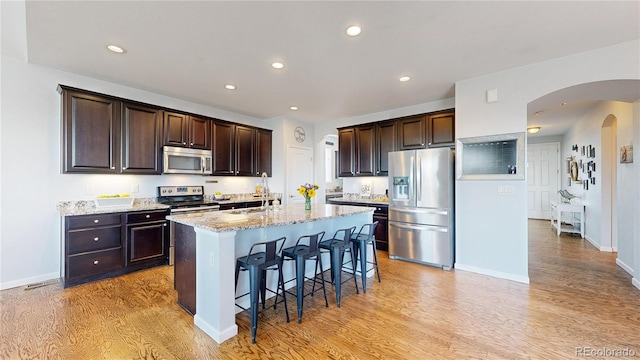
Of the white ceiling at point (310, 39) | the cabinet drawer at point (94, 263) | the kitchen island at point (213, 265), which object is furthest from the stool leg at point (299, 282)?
the cabinet drawer at point (94, 263)

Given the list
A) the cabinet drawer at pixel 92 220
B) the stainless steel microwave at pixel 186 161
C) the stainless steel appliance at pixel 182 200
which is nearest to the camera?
the cabinet drawer at pixel 92 220

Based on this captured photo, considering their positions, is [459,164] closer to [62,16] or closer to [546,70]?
[546,70]

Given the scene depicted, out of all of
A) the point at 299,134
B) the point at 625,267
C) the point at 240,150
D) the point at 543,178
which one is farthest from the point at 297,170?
the point at 543,178

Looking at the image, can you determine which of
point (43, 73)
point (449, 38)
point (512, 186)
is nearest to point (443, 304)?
point (512, 186)

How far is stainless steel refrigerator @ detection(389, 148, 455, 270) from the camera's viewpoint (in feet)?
12.8

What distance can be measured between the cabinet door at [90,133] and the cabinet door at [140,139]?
9 centimetres

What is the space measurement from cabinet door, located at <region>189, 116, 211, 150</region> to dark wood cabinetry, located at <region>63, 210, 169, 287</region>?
52.0 inches

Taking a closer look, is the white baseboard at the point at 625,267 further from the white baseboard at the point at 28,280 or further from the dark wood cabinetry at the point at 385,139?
the white baseboard at the point at 28,280

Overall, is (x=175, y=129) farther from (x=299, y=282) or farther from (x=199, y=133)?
(x=299, y=282)

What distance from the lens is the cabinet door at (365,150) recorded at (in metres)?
5.32

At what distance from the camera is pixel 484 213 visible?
11.9 feet

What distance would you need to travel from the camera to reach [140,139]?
400 cm

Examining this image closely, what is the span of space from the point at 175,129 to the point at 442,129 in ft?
14.4

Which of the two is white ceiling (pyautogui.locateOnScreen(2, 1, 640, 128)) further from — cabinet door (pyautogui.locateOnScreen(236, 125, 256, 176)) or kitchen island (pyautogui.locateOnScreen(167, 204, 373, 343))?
kitchen island (pyautogui.locateOnScreen(167, 204, 373, 343))
